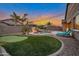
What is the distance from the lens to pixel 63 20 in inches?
71.2

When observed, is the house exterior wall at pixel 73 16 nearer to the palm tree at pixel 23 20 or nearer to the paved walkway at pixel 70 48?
the paved walkway at pixel 70 48

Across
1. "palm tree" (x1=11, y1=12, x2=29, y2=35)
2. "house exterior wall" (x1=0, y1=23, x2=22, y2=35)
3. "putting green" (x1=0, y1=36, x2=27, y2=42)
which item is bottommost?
"putting green" (x1=0, y1=36, x2=27, y2=42)

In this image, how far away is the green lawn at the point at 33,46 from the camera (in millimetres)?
Result: 1797

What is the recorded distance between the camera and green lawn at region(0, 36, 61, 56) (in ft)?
5.90

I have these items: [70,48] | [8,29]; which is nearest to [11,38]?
[8,29]

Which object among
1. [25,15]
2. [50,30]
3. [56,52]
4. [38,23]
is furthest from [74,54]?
[25,15]

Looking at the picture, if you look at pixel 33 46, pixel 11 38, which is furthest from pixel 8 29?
pixel 33 46

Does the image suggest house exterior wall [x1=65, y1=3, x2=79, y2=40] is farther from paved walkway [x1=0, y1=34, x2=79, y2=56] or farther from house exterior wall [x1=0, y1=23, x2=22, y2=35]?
house exterior wall [x1=0, y1=23, x2=22, y2=35]

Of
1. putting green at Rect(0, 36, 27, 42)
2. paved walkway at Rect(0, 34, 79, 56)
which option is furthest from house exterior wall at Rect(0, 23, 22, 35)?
paved walkway at Rect(0, 34, 79, 56)

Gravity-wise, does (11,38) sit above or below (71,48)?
above

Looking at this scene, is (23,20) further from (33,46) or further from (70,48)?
(70,48)

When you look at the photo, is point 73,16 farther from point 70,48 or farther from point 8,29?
point 8,29

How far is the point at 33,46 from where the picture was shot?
1804 mm

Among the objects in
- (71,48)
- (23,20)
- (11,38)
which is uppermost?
(23,20)
